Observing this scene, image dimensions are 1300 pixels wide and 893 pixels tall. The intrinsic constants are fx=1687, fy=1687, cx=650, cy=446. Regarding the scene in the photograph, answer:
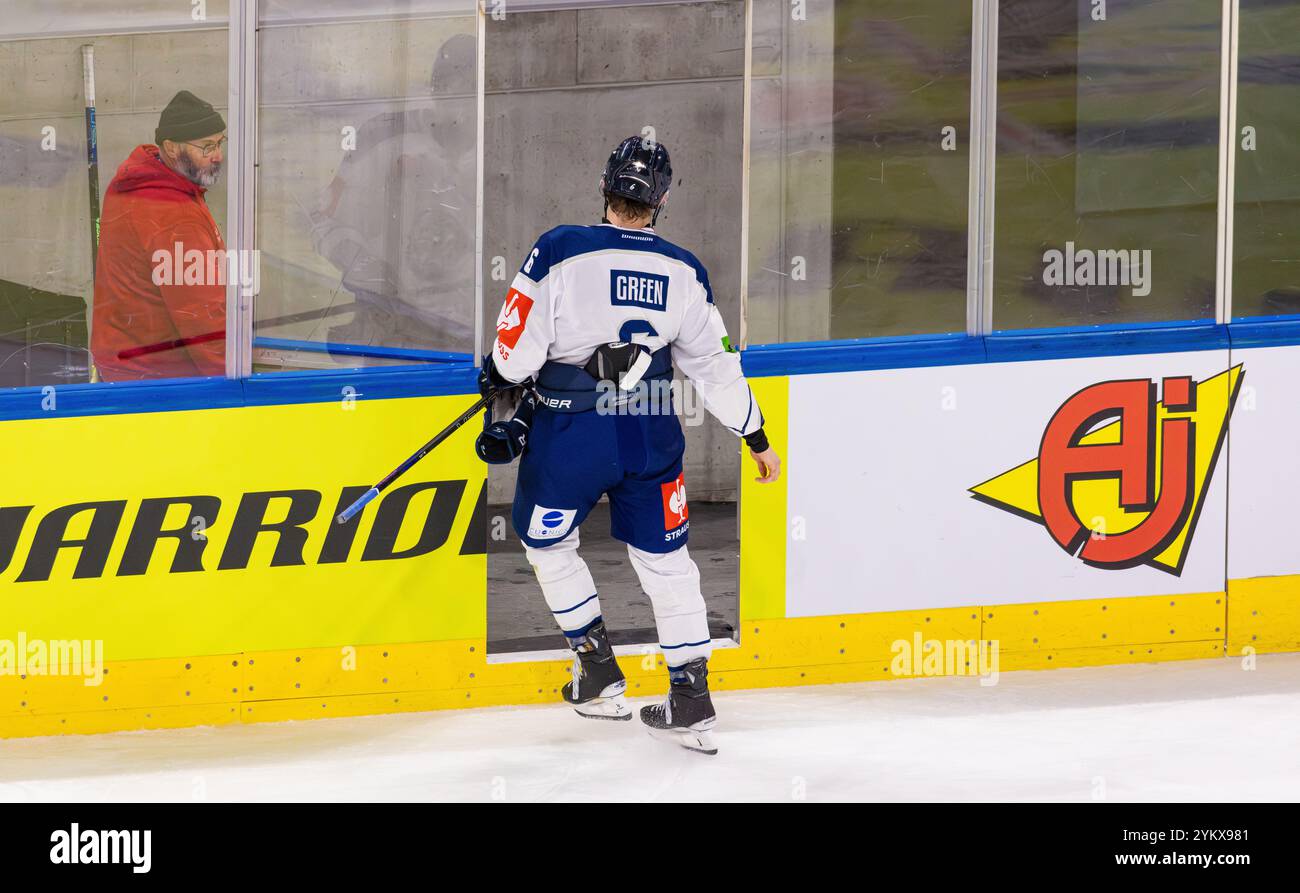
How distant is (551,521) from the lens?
4730mm

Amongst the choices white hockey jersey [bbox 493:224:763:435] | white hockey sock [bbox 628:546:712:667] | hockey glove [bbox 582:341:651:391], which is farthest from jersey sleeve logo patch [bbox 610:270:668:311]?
white hockey sock [bbox 628:546:712:667]

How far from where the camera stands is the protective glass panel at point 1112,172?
18.2 feet

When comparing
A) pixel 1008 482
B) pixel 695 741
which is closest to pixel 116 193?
pixel 695 741

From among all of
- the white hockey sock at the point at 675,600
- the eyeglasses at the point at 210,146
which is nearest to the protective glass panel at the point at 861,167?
the white hockey sock at the point at 675,600

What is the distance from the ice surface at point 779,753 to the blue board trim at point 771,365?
950 mm

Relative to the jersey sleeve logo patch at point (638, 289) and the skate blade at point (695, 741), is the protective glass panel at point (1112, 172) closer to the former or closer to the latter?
the jersey sleeve logo patch at point (638, 289)

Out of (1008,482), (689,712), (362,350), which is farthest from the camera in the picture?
(1008,482)

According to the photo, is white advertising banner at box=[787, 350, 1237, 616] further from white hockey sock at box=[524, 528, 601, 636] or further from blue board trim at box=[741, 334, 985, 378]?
white hockey sock at box=[524, 528, 601, 636]

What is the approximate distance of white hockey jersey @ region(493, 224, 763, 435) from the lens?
454 centimetres

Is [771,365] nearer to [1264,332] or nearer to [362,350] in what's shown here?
[362,350]

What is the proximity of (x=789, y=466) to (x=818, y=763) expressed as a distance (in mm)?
1050

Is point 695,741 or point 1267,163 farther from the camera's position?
point 1267,163

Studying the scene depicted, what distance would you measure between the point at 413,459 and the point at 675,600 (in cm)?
86

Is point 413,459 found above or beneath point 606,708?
above
